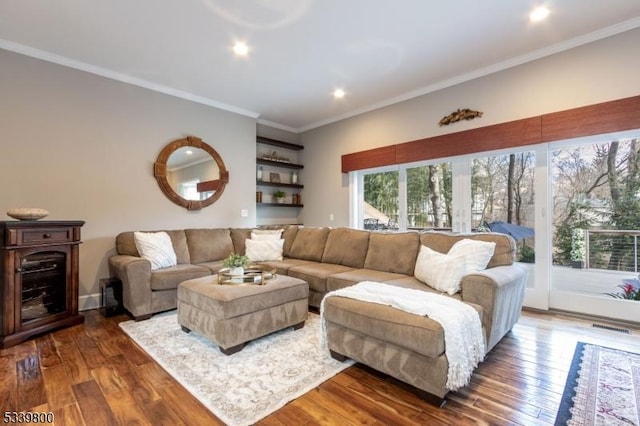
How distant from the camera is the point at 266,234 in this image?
4391mm

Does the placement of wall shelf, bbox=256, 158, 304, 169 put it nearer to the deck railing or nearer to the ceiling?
the ceiling

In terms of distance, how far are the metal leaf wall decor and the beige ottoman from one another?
2802 mm

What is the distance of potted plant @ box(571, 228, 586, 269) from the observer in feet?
10.5

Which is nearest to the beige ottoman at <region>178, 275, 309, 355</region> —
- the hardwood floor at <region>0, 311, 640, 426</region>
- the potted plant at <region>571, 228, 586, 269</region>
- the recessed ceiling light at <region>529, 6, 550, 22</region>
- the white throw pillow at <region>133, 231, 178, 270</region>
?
the hardwood floor at <region>0, 311, 640, 426</region>

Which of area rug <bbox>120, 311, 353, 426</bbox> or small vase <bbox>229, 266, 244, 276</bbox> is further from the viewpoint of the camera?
small vase <bbox>229, 266, 244, 276</bbox>

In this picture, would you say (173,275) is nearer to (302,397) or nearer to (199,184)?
(199,184)

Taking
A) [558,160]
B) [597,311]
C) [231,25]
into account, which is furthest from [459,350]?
[231,25]

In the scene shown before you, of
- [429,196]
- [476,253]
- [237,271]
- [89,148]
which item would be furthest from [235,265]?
[429,196]

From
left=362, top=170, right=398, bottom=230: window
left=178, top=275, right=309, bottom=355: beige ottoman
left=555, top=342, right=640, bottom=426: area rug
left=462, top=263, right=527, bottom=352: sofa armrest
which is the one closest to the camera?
left=555, top=342, right=640, bottom=426: area rug

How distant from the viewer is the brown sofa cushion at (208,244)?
157 inches

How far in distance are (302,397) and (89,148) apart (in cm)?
362

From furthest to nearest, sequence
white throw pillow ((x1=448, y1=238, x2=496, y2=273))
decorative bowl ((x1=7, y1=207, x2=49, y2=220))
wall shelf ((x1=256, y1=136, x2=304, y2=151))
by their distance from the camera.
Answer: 1. wall shelf ((x1=256, y1=136, x2=304, y2=151))
2. decorative bowl ((x1=7, y1=207, x2=49, y2=220))
3. white throw pillow ((x1=448, y1=238, x2=496, y2=273))

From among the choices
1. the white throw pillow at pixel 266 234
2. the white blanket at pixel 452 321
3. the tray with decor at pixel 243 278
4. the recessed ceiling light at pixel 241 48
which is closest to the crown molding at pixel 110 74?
the recessed ceiling light at pixel 241 48

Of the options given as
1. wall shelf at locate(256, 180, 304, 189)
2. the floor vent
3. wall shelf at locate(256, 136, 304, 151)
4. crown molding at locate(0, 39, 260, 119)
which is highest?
crown molding at locate(0, 39, 260, 119)
